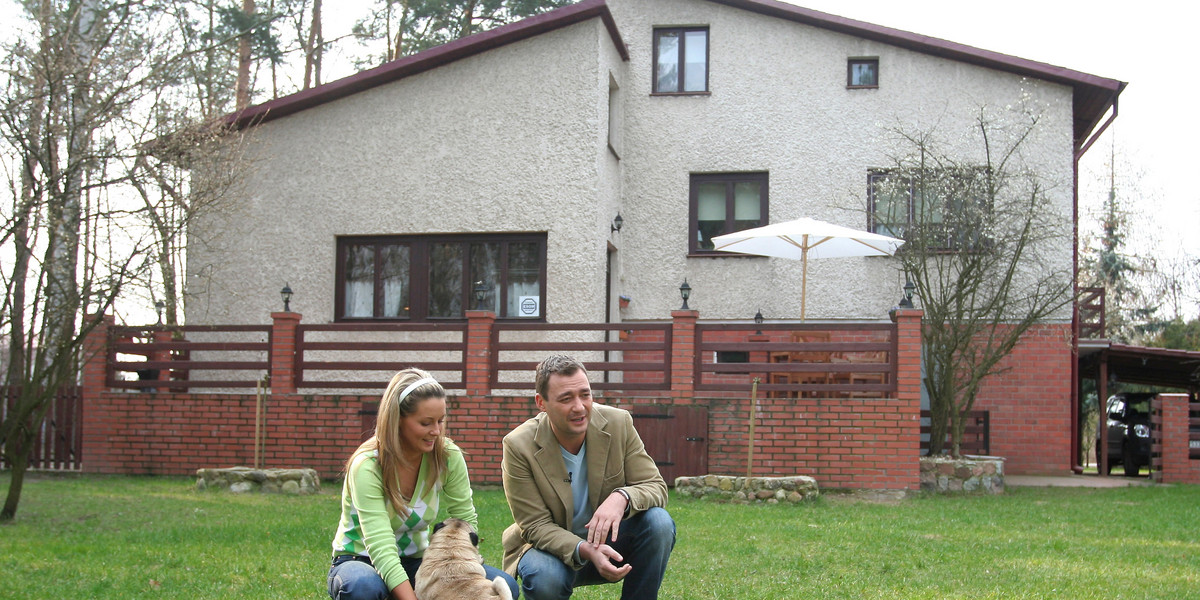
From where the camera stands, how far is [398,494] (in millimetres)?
4195

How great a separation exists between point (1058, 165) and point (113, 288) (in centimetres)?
1263

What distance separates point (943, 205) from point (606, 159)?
15.2ft

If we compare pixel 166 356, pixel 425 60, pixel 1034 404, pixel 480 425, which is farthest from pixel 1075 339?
pixel 166 356

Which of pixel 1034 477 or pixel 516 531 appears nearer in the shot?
pixel 516 531

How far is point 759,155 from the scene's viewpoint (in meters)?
16.4

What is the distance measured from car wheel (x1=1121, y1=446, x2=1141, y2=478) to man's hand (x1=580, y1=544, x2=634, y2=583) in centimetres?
1575

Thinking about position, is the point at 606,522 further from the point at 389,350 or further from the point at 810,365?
the point at 389,350

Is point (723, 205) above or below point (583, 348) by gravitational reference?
above

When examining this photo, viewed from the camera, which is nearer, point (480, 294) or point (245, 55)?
point (480, 294)

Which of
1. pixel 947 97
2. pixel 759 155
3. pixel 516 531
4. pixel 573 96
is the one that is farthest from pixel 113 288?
pixel 947 97

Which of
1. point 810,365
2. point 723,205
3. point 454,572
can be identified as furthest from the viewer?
point 723,205

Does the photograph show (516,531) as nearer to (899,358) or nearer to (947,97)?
(899,358)

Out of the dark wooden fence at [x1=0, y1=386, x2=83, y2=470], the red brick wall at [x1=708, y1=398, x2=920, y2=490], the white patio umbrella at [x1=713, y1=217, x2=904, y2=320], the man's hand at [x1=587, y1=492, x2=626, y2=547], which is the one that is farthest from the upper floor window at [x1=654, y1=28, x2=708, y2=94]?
the man's hand at [x1=587, y1=492, x2=626, y2=547]

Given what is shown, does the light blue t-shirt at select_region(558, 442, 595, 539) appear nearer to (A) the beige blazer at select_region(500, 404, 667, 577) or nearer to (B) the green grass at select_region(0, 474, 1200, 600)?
(A) the beige blazer at select_region(500, 404, 667, 577)
